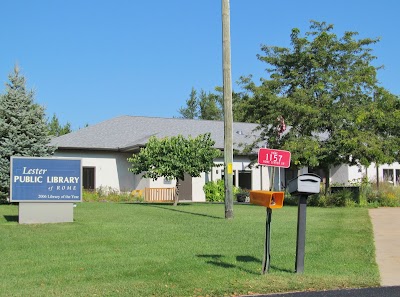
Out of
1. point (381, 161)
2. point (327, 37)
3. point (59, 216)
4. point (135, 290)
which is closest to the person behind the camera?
point (135, 290)

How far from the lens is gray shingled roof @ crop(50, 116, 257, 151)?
34375 millimetres

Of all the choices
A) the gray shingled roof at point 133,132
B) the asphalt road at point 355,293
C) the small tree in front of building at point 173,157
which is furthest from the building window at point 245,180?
the asphalt road at point 355,293

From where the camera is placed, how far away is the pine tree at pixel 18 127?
80.6ft

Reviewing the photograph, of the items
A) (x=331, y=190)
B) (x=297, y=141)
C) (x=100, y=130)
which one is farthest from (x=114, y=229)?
(x=100, y=130)

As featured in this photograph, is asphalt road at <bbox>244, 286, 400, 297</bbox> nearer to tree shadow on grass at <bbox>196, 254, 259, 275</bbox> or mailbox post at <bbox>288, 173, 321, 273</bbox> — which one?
mailbox post at <bbox>288, 173, 321, 273</bbox>

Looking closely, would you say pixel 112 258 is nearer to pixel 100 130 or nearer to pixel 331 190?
pixel 331 190

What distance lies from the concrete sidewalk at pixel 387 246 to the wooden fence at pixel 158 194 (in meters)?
16.2

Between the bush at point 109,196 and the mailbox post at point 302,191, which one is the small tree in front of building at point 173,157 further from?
the mailbox post at point 302,191

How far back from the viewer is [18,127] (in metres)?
24.9

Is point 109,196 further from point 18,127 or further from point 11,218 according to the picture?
point 11,218

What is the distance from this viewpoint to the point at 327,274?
9.26 meters

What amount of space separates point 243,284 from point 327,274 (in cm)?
162

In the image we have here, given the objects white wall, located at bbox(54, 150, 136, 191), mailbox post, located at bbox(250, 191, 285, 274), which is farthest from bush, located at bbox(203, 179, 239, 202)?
mailbox post, located at bbox(250, 191, 285, 274)

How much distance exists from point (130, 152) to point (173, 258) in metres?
25.1
